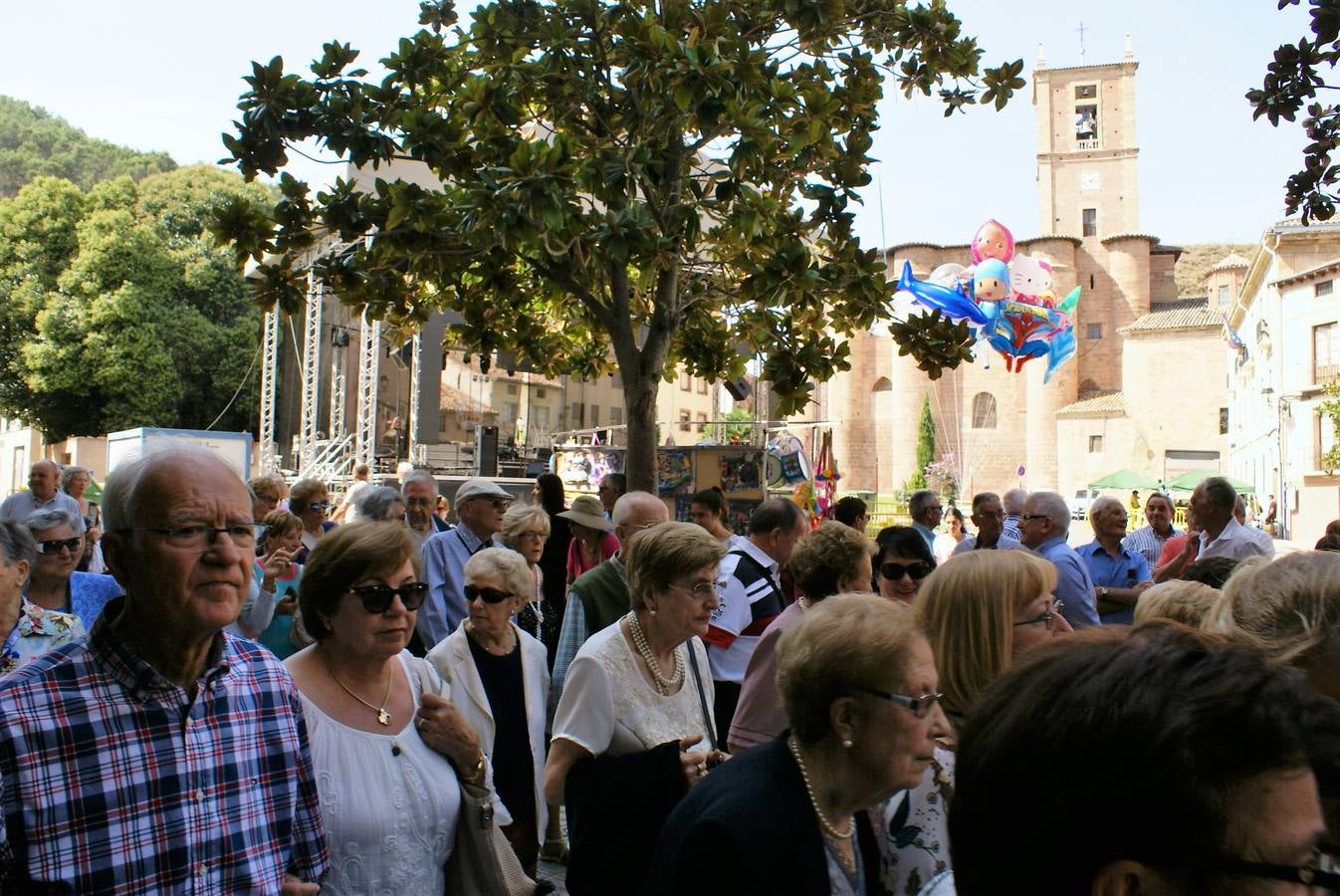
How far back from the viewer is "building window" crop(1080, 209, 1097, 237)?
7112 cm

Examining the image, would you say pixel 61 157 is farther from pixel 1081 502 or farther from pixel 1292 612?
pixel 1292 612

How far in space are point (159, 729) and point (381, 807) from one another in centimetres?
78

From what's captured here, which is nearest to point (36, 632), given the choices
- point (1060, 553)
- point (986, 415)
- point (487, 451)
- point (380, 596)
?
point (380, 596)

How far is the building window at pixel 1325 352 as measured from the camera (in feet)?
127

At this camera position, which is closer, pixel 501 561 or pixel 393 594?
pixel 393 594

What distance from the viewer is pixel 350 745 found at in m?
2.78

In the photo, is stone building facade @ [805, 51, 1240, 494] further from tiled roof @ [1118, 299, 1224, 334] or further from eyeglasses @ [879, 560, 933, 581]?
eyeglasses @ [879, 560, 933, 581]

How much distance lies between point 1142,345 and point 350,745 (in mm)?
67006

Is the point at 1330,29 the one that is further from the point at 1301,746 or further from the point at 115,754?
the point at 115,754

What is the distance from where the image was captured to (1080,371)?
68000 millimetres

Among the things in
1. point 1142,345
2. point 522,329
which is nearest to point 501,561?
point 522,329

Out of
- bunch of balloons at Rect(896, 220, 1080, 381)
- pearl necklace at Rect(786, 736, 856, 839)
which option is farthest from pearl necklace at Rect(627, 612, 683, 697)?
bunch of balloons at Rect(896, 220, 1080, 381)

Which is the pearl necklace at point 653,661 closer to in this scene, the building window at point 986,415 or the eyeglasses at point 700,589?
the eyeglasses at point 700,589

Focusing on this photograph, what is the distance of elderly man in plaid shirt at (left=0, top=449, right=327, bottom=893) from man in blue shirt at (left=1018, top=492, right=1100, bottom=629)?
148 inches
